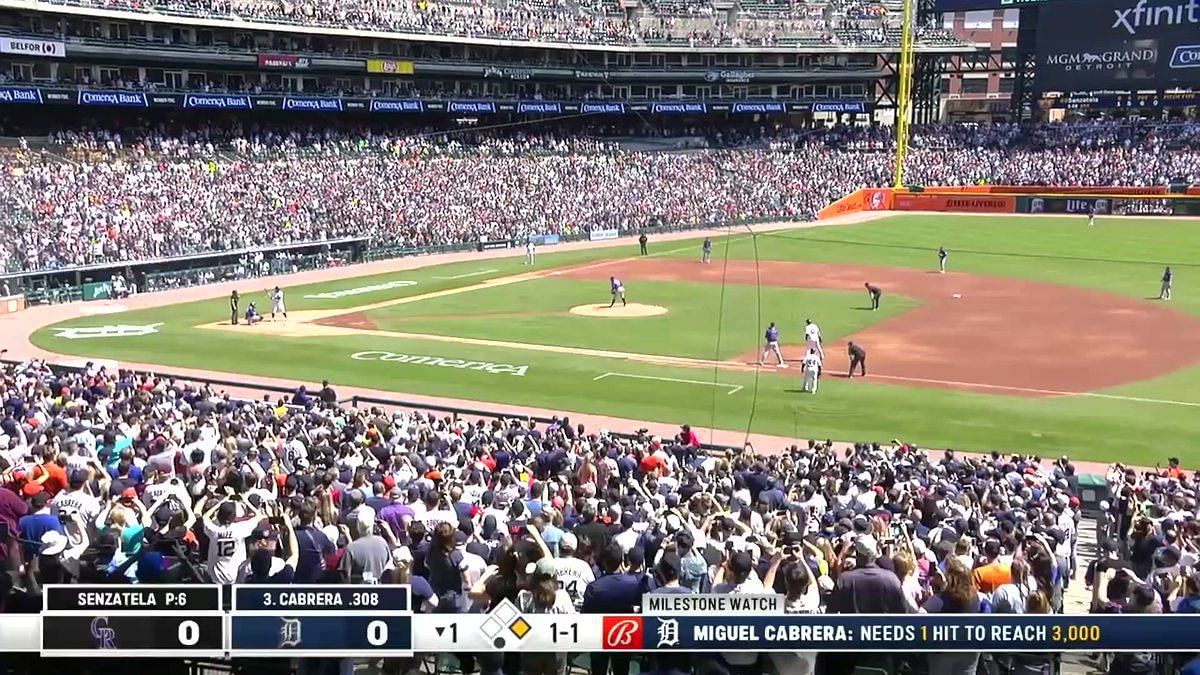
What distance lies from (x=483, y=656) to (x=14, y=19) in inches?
2471

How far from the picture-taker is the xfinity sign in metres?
82.3

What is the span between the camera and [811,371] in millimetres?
31938

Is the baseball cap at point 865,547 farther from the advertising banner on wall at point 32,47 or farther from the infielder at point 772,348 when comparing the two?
the advertising banner on wall at point 32,47

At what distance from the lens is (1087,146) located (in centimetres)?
8931

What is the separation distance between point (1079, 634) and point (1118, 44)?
3391 inches

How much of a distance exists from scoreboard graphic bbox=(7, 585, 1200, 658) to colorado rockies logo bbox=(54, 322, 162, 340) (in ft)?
110

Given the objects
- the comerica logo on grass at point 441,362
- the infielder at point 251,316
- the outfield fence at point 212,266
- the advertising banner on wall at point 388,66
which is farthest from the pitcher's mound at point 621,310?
the advertising banner on wall at point 388,66

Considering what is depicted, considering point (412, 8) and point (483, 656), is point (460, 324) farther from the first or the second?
point (412, 8)

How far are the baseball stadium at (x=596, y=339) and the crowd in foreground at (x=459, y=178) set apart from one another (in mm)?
340

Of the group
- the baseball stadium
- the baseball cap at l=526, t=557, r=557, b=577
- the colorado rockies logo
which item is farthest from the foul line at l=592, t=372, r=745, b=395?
the baseball cap at l=526, t=557, r=557, b=577

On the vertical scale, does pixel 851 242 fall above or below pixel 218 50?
below

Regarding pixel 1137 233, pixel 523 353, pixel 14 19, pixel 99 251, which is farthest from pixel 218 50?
pixel 1137 233

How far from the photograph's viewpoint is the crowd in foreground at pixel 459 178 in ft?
178

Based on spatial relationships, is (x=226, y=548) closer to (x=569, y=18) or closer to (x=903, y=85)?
→ (x=903, y=85)
